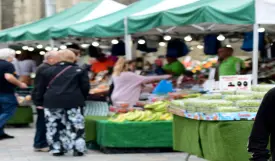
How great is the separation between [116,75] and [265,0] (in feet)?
11.0

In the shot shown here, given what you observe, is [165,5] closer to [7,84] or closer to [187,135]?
[7,84]

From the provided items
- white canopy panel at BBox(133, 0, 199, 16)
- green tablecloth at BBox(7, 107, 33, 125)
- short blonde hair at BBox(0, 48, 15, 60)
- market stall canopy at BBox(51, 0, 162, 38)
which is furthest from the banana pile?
green tablecloth at BBox(7, 107, 33, 125)

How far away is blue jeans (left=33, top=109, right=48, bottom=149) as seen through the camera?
12.1 m

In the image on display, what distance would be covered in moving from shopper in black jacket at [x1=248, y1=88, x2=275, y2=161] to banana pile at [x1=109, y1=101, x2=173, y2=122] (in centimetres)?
670

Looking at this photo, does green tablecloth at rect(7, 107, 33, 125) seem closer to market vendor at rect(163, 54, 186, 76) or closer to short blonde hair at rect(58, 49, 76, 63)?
market vendor at rect(163, 54, 186, 76)

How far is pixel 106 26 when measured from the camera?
1401cm

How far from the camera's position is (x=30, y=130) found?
53.4ft

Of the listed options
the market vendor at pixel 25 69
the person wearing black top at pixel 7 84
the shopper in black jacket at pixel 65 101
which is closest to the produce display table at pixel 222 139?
the shopper in black jacket at pixel 65 101

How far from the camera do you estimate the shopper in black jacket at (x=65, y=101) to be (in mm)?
10836

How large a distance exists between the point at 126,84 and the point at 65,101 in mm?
1996

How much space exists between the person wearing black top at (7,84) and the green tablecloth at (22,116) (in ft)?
9.33

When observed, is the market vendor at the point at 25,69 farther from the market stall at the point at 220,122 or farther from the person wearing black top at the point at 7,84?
the market stall at the point at 220,122

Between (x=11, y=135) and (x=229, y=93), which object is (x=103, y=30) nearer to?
(x=11, y=135)

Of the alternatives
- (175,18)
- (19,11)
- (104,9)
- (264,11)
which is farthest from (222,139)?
(19,11)
